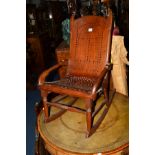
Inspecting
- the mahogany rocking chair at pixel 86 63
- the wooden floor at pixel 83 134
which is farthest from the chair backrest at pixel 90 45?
the wooden floor at pixel 83 134

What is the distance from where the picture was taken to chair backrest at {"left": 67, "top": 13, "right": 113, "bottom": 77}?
6.81 ft

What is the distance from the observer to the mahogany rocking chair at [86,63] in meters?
1.89

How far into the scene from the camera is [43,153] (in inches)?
76.7

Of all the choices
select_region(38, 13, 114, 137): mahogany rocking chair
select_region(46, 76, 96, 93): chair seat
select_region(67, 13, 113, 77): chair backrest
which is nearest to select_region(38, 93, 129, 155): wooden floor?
select_region(38, 13, 114, 137): mahogany rocking chair

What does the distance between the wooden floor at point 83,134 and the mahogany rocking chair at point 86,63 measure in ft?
Answer: 0.26

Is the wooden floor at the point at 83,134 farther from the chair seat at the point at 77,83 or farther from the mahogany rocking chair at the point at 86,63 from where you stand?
the chair seat at the point at 77,83

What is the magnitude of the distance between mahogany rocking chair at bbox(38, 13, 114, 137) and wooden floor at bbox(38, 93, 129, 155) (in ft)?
0.26

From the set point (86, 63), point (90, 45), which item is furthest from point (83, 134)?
point (90, 45)

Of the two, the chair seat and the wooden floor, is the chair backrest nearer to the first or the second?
the chair seat

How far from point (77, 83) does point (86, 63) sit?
32cm

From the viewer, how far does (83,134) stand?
1696 mm
